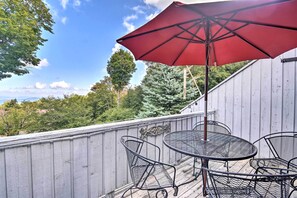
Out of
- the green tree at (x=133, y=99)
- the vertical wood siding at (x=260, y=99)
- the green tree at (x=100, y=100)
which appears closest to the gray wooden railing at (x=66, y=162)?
the vertical wood siding at (x=260, y=99)

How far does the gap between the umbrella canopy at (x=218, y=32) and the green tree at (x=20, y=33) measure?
8995 mm

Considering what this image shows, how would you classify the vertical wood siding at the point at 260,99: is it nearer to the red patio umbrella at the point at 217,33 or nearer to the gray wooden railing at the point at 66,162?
the red patio umbrella at the point at 217,33

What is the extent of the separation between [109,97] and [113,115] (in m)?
1.62

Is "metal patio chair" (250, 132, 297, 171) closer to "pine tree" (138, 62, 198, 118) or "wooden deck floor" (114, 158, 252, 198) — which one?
"wooden deck floor" (114, 158, 252, 198)

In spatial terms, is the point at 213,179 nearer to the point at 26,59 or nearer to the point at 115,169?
the point at 115,169

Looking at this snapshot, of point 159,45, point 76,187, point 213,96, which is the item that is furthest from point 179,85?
point 76,187

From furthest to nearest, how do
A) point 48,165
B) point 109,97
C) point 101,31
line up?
point 101,31
point 109,97
point 48,165

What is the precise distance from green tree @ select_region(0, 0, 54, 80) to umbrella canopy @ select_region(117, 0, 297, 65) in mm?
8995

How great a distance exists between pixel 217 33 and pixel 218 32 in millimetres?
22

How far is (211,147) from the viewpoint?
73.1 inches

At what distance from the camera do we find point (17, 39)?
28.6 ft

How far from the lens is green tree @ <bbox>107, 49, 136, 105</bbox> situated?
1291 cm

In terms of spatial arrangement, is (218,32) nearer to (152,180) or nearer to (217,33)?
(217,33)

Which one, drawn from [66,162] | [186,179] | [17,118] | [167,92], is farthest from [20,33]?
[186,179]
